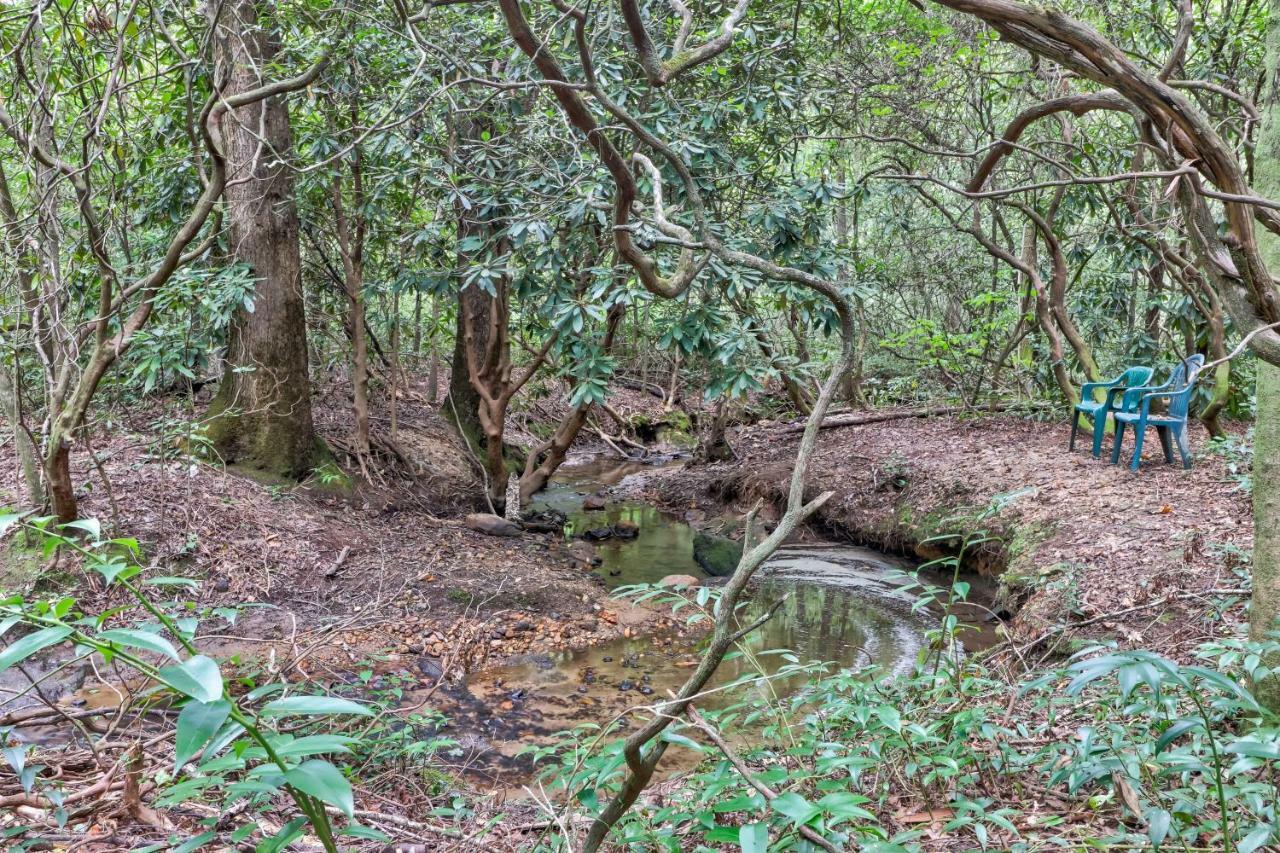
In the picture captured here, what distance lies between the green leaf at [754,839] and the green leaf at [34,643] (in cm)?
95

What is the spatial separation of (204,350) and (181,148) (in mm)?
1995

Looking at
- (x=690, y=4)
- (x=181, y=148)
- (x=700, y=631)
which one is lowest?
(x=700, y=631)

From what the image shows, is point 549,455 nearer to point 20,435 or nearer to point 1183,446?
point 20,435

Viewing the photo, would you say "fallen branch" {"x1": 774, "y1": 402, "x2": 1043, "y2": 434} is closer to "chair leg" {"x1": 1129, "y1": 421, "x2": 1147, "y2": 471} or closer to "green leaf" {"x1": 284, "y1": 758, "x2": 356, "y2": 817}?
"chair leg" {"x1": 1129, "y1": 421, "x2": 1147, "y2": 471}

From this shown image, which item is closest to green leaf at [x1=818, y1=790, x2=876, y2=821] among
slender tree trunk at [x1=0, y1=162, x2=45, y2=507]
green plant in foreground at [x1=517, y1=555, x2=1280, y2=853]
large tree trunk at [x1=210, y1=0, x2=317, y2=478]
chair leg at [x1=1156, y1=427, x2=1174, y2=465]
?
green plant in foreground at [x1=517, y1=555, x2=1280, y2=853]

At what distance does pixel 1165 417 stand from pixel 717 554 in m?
3.92

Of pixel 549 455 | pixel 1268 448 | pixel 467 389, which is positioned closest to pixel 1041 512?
pixel 1268 448

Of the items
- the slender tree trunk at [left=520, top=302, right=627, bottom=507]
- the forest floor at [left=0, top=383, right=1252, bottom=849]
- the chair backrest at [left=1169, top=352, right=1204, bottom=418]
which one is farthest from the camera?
the slender tree trunk at [left=520, top=302, right=627, bottom=507]

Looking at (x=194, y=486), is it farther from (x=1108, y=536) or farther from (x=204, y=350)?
(x=1108, y=536)

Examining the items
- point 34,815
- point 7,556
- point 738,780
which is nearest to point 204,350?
point 7,556

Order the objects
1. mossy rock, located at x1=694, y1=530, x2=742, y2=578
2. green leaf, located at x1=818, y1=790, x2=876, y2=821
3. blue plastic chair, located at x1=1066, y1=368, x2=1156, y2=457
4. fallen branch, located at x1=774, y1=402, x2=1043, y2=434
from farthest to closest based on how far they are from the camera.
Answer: fallen branch, located at x1=774, y1=402, x2=1043, y2=434 < mossy rock, located at x1=694, y1=530, x2=742, y2=578 < blue plastic chair, located at x1=1066, y1=368, x2=1156, y2=457 < green leaf, located at x1=818, y1=790, x2=876, y2=821

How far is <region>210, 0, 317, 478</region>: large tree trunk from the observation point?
255 inches

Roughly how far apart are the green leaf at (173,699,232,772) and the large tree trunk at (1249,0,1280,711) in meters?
2.64

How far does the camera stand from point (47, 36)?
4.65 meters
